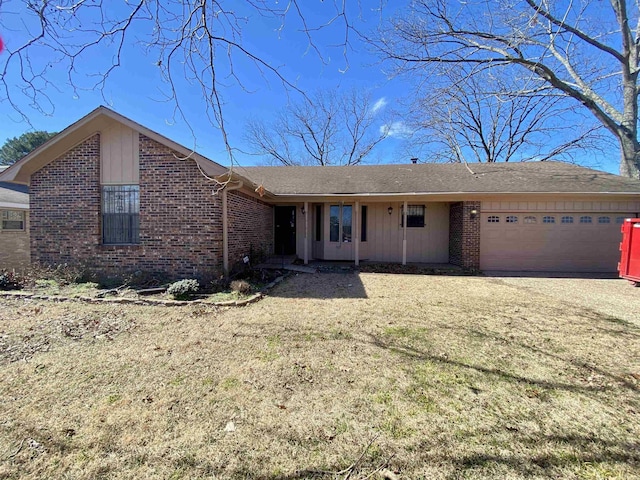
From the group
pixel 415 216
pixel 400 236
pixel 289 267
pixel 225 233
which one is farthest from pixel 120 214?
pixel 415 216

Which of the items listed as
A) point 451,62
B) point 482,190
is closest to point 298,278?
point 482,190

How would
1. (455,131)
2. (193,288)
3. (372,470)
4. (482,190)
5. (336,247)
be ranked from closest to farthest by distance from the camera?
(372,470)
(193,288)
(482,190)
(336,247)
(455,131)

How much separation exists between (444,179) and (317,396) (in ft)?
33.1

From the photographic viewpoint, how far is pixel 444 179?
10.9m

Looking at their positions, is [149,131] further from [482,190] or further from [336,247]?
[482,190]

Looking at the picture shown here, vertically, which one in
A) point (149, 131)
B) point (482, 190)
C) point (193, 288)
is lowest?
point (193, 288)

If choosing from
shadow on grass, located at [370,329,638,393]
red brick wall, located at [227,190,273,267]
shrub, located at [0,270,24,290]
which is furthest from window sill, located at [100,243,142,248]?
shadow on grass, located at [370,329,638,393]

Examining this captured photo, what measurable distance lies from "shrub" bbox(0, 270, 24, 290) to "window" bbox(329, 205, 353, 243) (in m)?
8.82

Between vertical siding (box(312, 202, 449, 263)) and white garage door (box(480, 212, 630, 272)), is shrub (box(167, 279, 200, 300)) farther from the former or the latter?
white garage door (box(480, 212, 630, 272))

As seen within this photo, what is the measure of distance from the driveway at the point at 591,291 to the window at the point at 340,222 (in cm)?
493

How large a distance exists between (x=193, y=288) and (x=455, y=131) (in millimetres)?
23472

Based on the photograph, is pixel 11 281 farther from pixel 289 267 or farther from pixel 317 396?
pixel 317 396

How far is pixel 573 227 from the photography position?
9.42 meters

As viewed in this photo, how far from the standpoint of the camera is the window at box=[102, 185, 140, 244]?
7.42m
